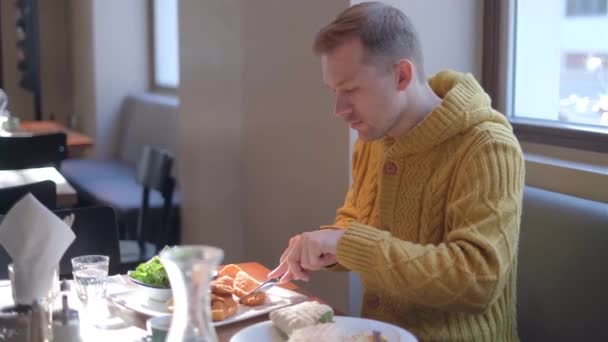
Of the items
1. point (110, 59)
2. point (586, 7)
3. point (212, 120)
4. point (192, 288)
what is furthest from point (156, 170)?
point (192, 288)

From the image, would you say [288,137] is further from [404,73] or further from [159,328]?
[159,328]

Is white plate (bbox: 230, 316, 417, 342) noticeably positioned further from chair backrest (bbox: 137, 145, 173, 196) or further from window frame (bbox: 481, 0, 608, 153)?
chair backrest (bbox: 137, 145, 173, 196)

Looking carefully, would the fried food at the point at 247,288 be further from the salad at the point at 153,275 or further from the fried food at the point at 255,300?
the salad at the point at 153,275

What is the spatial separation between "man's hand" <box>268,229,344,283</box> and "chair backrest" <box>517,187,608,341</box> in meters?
0.58

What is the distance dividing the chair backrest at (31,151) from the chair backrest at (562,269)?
7.17 feet

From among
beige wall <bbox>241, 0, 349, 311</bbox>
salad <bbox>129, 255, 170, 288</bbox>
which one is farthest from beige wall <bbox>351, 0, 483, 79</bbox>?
salad <bbox>129, 255, 170, 288</bbox>

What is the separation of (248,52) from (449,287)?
194 cm

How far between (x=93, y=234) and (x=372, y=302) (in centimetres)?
75

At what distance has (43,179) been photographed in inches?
128

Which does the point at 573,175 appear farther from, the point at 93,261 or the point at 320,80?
the point at 93,261

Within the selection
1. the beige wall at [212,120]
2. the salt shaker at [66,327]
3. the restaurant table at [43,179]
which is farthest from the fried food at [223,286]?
the beige wall at [212,120]

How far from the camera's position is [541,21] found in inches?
98.3

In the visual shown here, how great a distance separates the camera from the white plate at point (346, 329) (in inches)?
54.8

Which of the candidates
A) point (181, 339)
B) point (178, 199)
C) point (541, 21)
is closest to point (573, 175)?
point (541, 21)
